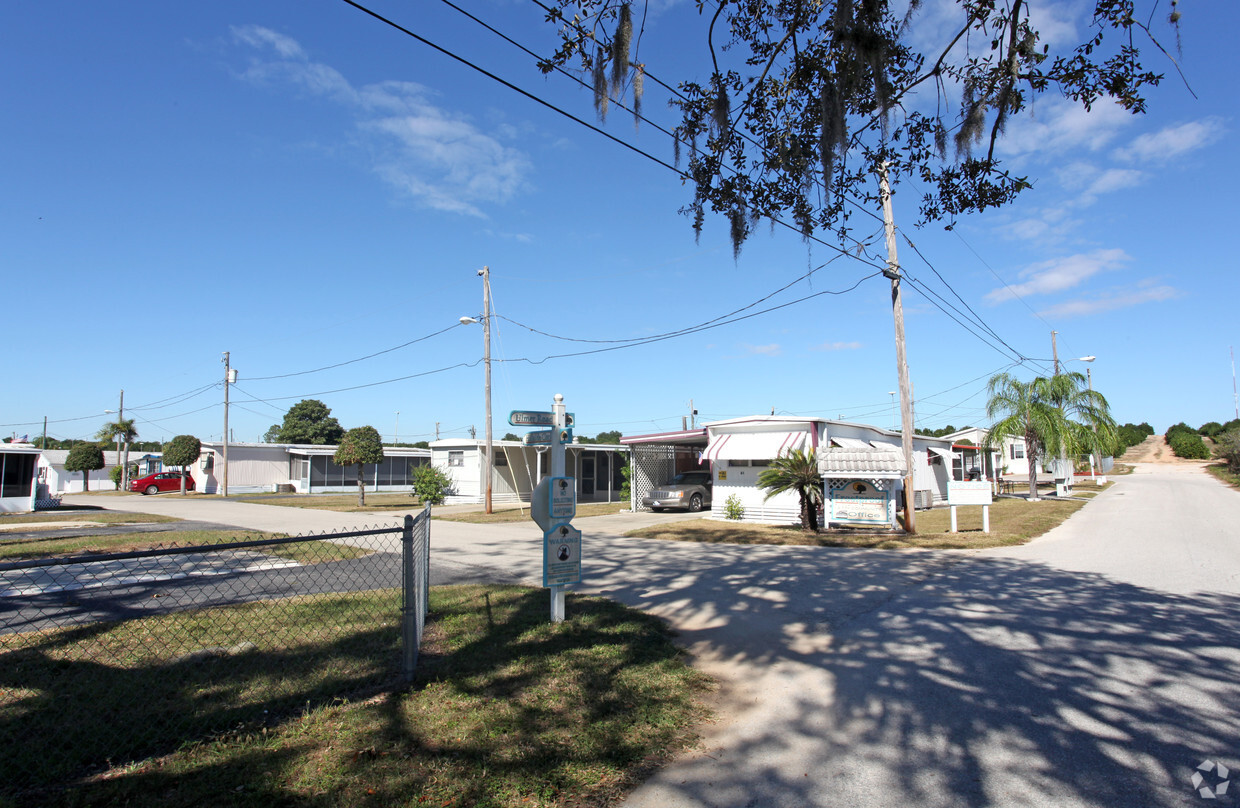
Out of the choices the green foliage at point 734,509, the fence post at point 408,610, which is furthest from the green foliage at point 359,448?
the fence post at point 408,610

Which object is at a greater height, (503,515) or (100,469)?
(100,469)

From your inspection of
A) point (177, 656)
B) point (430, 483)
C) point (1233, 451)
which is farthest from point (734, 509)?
point (1233, 451)

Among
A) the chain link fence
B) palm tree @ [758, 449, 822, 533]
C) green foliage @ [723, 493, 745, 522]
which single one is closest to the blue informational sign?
the chain link fence

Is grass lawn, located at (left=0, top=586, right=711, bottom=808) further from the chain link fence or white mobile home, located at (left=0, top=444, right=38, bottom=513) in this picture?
white mobile home, located at (left=0, top=444, right=38, bottom=513)

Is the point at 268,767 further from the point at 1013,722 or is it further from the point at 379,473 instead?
the point at 379,473

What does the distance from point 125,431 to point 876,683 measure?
51487mm

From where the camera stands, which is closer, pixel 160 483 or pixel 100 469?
pixel 160 483

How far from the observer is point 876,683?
15.9ft

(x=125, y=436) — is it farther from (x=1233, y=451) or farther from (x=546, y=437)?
(x=1233, y=451)

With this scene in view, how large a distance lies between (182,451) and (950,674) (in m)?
39.9

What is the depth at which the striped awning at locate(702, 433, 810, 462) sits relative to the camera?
17234 millimetres

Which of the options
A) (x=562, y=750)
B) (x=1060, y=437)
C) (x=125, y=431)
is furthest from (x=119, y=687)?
(x=125, y=431)

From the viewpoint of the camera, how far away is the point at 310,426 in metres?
65.9

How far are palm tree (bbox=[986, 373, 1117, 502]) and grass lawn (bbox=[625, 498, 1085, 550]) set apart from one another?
4.87m
